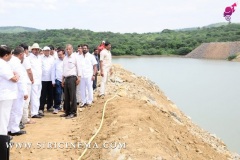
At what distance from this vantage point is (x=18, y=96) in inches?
257

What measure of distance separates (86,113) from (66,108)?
52cm

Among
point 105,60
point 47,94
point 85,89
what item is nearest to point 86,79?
point 85,89

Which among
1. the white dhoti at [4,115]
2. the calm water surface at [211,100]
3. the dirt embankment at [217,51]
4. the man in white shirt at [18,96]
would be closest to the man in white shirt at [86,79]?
the man in white shirt at [18,96]

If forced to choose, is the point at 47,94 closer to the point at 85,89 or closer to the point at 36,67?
the point at 85,89

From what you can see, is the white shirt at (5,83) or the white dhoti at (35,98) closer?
the white shirt at (5,83)

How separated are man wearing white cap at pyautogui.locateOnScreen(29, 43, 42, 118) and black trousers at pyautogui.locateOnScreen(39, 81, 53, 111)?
63cm

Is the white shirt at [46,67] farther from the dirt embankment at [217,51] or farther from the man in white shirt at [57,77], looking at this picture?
the dirt embankment at [217,51]

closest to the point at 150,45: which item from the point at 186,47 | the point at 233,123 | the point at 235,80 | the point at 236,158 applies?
the point at 186,47

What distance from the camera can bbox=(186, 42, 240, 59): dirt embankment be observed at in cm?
5742

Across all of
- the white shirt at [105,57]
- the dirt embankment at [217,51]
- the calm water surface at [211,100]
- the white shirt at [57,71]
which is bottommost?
the calm water surface at [211,100]

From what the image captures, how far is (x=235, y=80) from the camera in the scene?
1027 inches

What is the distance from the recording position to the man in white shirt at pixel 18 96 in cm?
641

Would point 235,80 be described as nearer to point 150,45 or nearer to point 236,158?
point 236,158

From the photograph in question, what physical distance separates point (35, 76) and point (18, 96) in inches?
54.3
